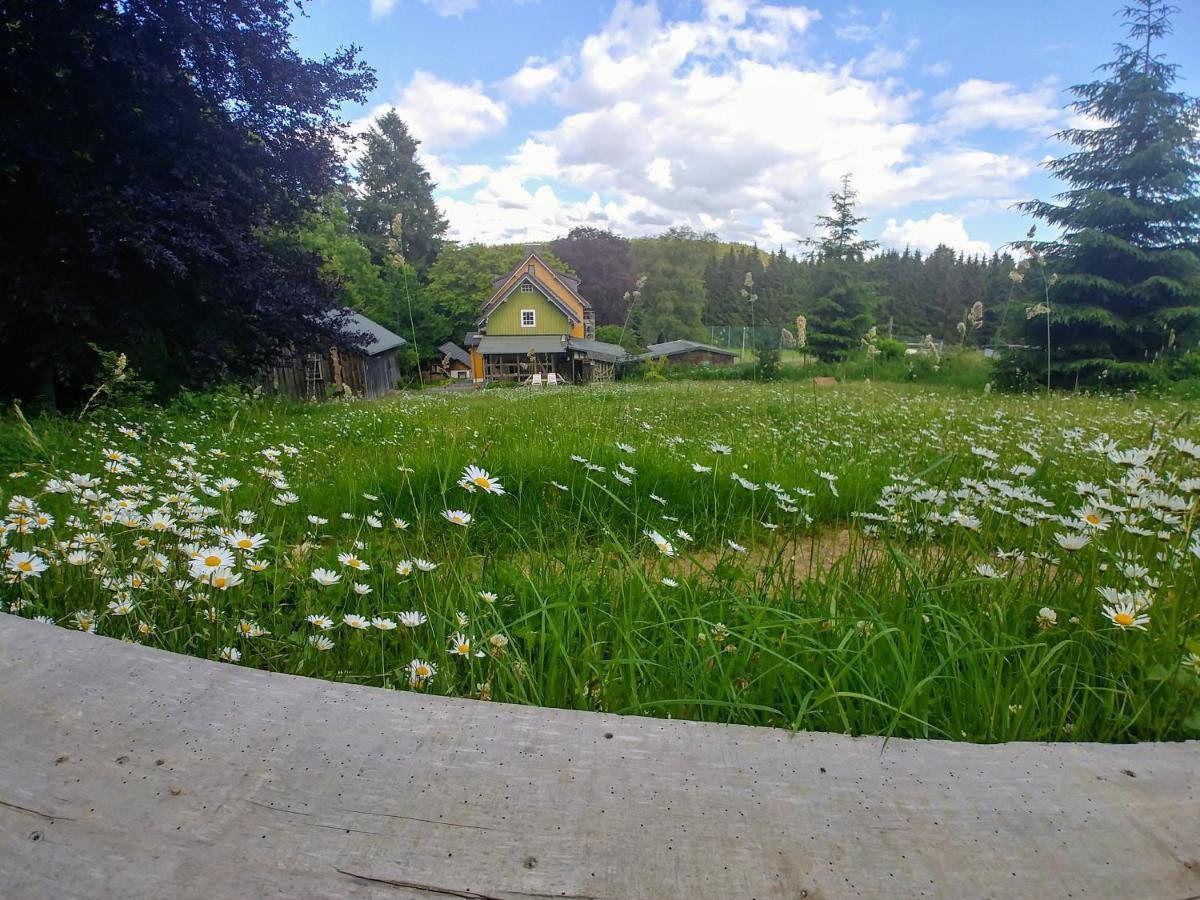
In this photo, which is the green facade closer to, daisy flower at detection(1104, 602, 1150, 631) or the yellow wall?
the yellow wall

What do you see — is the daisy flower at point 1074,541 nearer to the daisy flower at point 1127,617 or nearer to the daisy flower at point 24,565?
the daisy flower at point 1127,617

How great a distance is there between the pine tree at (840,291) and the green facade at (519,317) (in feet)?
50.2

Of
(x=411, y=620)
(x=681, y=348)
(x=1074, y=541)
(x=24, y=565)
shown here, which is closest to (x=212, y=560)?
(x=24, y=565)

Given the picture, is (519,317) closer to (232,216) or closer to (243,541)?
(232,216)

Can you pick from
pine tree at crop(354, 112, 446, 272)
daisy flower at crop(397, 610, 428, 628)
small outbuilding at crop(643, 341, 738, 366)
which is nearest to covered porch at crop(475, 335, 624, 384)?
small outbuilding at crop(643, 341, 738, 366)

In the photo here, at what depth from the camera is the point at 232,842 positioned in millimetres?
580

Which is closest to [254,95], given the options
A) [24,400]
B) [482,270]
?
[24,400]

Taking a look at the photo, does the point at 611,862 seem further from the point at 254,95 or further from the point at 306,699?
the point at 254,95

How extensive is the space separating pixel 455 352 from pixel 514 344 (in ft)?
41.3

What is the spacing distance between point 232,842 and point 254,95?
37.8ft

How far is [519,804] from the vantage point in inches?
25.6

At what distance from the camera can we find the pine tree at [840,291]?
25.0 m

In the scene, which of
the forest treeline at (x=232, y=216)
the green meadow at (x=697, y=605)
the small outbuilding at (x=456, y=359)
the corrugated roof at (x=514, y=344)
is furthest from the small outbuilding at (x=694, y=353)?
the green meadow at (x=697, y=605)

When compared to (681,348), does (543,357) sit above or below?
below
